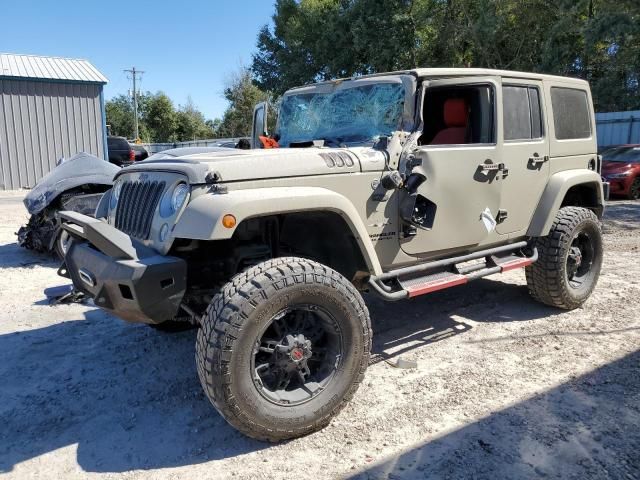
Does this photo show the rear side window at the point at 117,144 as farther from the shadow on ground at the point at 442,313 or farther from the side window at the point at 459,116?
the side window at the point at 459,116

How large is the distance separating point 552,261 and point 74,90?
1537 centimetres

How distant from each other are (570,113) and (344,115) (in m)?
2.35

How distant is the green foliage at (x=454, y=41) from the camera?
2181 centimetres

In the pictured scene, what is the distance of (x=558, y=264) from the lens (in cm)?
491

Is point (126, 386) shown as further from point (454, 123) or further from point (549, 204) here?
point (549, 204)

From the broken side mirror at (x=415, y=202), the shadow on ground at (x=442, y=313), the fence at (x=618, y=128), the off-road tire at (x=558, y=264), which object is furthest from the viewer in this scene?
the fence at (x=618, y=128)

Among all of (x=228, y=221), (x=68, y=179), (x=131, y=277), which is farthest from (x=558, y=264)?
(x=68, y=179)

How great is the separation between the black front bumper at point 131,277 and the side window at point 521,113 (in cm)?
292

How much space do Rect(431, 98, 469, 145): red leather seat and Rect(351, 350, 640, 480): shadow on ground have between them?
6.64 ft

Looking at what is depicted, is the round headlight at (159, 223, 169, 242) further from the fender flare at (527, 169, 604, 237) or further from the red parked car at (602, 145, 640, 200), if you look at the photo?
the red parked car at (602, 145, 640, 200)

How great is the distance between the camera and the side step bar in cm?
370

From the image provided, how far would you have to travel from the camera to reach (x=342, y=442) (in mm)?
3053

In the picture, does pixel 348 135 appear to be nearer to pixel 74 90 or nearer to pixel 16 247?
pixel 16 247

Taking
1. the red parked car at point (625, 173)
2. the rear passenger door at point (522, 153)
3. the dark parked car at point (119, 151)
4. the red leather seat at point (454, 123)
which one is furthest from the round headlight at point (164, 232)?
the dark parked car at point (119, 151)
